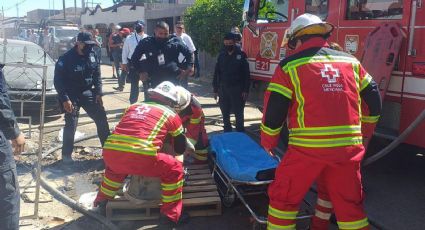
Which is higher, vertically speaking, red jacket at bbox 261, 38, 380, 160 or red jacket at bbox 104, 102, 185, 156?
red jacket at bbox 261, 38, 380, 160

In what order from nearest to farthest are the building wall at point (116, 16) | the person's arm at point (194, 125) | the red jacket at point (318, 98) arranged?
the red jacket at point (318, 98) → the person's arm at point (194, 125) → the building wall at point (116, 16)

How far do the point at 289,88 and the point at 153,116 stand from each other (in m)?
1.34

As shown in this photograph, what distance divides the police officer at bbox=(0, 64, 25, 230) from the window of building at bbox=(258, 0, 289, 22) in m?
4.05

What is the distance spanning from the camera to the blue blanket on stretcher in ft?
12.7

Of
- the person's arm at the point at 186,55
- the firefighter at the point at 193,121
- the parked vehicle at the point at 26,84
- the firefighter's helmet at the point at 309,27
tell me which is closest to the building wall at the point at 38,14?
the parked vehicle at the point at 26,84

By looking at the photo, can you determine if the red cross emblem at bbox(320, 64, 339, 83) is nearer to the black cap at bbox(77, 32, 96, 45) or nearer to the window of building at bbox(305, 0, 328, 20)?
the window of building at bbox(305, 0, 328, 20)

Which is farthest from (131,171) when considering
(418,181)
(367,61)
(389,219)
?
(418,181)

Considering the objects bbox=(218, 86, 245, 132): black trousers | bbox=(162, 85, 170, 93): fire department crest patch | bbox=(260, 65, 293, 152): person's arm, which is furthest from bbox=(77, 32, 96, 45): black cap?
bbox=(260, 65, 293, 152): person's arm

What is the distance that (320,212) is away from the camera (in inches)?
131

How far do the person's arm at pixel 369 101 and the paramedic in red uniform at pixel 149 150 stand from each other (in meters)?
1.58

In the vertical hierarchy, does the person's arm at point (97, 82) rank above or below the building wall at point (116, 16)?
below

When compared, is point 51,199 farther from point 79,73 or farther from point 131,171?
point 79,73

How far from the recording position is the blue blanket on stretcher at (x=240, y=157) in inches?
152

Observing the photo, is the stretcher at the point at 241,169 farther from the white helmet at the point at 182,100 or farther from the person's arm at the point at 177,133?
the white helmet at the point at 182,100
